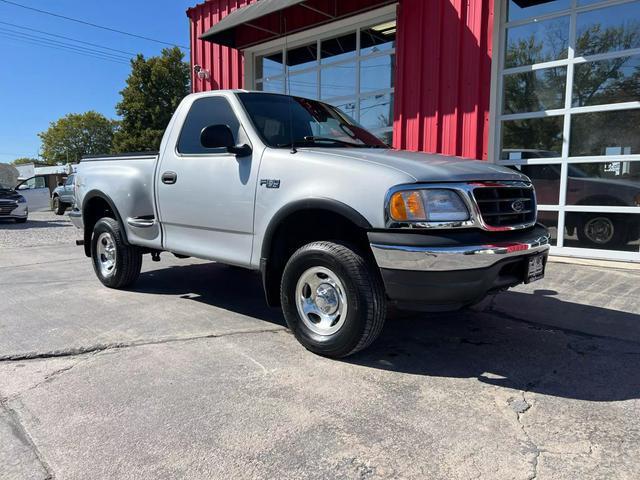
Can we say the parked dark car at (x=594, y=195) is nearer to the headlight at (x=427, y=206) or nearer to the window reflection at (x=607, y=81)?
the window reflection at (x=607, y=81)

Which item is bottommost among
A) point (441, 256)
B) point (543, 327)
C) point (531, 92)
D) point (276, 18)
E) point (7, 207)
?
point (543, 327)

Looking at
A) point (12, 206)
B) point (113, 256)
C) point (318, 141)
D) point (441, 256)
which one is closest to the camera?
point (441, 256)

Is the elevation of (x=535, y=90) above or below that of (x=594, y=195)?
above

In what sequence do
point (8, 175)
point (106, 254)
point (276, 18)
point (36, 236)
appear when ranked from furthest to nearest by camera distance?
point (8, 175) → point (36, 236) → point (276, 18) → point (106, 254)

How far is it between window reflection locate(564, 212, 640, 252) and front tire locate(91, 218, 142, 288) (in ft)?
19.3

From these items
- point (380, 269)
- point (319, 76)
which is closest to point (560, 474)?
point (380, 269)

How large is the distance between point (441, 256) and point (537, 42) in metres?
5.84

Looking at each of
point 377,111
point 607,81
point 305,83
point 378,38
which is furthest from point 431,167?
point 305,83

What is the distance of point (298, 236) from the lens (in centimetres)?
393

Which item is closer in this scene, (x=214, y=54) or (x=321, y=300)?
(x=321, y=300)

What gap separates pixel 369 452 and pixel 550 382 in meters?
1.49

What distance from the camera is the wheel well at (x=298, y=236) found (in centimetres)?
354

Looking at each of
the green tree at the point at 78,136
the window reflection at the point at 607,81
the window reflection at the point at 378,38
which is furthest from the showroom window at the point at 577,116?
the green tree at the point at 78,136

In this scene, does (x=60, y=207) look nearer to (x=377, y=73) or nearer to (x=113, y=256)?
(x=377, y=73)
